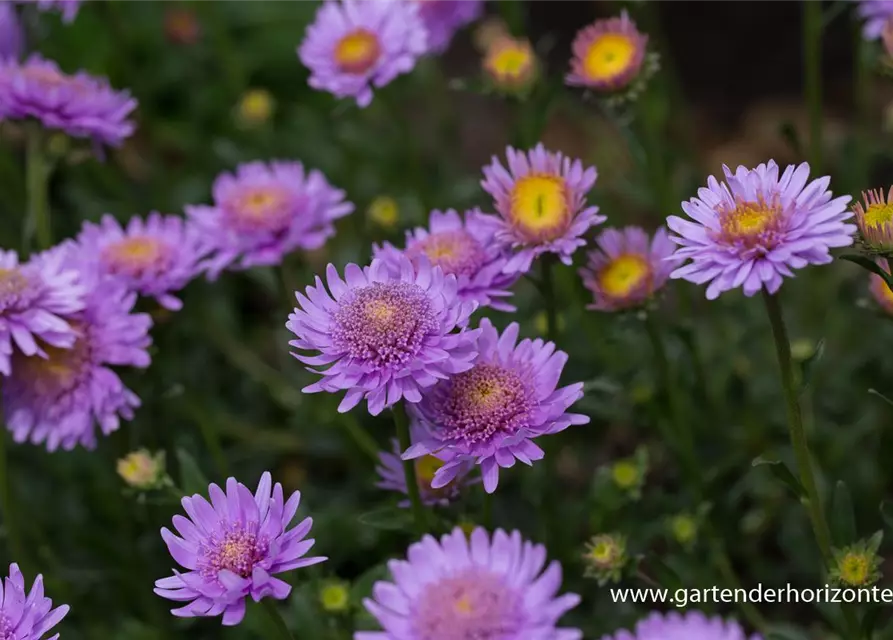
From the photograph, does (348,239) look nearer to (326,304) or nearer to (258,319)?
(258,319)

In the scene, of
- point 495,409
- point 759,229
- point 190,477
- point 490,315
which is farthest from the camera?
point 490,315

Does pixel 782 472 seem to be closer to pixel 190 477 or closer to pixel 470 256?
pixel 470 256

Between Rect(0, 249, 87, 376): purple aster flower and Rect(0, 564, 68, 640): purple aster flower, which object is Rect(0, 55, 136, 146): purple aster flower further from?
Rect(0, 564, 68, 640): purple aster flower

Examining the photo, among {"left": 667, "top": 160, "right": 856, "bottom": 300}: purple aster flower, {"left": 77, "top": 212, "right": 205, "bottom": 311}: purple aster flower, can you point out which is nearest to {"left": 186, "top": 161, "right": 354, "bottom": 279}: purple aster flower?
{"left": 77, "top": 212, "right": 205, "bottom": 311}: purple aster flower

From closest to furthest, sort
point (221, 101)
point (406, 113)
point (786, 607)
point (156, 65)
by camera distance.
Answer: point (786, 607), point (221, 101), point (156, 65), point (406, 113)

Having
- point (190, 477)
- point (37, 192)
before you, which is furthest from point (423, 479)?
point (37, 192)

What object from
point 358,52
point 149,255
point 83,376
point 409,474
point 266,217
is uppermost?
point 358,52

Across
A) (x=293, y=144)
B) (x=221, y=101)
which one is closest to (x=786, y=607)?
(x=293, y=144)
